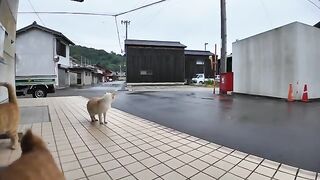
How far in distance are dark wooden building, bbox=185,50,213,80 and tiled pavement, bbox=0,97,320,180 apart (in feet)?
108

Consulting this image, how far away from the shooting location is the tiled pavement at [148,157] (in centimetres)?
284

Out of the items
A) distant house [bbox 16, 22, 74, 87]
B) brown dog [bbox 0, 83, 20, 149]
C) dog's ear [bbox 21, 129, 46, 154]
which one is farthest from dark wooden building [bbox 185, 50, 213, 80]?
dog's ear [bbox 21, 129, 46, 154]

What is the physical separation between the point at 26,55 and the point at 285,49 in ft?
68.4

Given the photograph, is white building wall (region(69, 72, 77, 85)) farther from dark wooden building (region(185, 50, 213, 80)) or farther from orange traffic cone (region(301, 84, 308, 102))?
orange traffic cone (region(301, 84, 308, 102))

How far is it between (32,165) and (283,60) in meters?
11.8

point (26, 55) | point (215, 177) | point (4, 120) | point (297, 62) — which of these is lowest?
point (215, 177)

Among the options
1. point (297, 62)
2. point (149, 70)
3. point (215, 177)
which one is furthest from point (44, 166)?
point (149, 70)

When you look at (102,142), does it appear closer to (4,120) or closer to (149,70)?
(4,120)

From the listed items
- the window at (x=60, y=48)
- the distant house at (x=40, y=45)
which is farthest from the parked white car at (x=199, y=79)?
the distant house at (x=40, y=45)

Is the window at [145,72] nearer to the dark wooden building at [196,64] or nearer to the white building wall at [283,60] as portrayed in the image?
the dark wooden building at [196,64]

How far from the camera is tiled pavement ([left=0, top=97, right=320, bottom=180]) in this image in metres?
2.84

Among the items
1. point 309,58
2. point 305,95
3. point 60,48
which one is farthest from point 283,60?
point 60,48

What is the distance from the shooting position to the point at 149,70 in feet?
96.8

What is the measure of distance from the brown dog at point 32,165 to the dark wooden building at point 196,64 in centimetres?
3657
